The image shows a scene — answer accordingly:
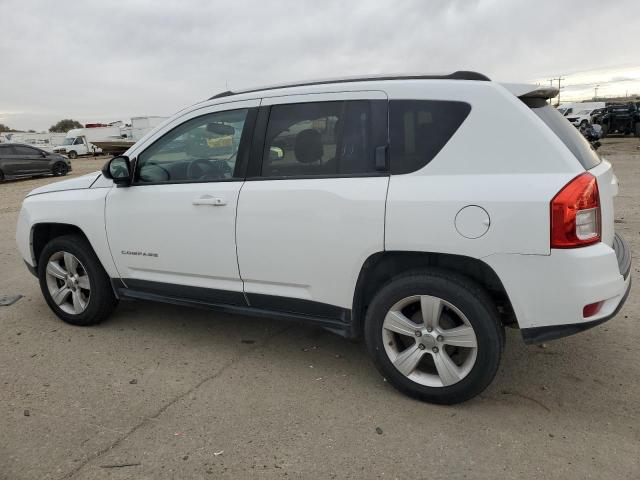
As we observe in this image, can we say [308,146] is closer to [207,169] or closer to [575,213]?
[207,169]

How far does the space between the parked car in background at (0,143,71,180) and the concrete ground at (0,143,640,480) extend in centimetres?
1954

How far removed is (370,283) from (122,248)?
6.46 feet

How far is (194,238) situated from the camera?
348 centimetres

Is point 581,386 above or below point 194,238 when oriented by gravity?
below

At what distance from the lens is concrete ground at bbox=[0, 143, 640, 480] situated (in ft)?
8.14

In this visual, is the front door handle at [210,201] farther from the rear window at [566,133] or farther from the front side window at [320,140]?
the rear window at [566,133]

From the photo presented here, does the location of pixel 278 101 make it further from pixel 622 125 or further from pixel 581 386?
pixel 622 125

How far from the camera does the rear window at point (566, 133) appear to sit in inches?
106

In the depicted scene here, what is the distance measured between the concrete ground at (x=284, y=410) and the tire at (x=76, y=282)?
0.17 meters

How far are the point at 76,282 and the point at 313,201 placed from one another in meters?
2.38

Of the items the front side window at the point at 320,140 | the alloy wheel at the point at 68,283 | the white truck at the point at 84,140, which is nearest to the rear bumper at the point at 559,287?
the front side window at the point at 320,140

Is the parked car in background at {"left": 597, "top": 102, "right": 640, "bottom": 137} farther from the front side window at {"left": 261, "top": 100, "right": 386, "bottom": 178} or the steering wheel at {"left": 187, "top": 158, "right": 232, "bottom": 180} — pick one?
the steering wheel at {"left": 187, "top": 158, "right": 232, "bottom": 180}

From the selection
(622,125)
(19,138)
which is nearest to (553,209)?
(622,125)

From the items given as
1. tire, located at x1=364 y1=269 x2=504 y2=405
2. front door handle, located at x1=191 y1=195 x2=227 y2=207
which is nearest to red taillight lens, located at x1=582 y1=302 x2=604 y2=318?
tire, located at x1=364 y1=269 x2=504 y2=405
